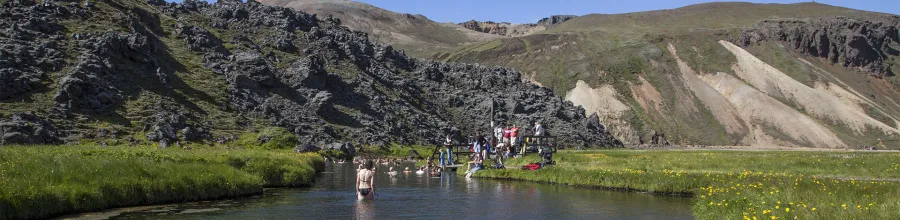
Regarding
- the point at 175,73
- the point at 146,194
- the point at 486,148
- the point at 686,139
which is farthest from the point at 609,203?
the point at 686,139

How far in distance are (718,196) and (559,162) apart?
3400 centimetres

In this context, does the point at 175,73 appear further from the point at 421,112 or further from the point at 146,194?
the point at 146,194

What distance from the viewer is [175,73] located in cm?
11700

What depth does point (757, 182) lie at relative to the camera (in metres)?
38.8

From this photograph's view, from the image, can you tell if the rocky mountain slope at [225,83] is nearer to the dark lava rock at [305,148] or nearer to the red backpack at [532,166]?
the dark lava rock at [305,148]

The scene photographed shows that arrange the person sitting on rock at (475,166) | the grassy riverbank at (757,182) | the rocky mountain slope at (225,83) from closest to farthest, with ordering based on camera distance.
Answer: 1. the grassy riverbank at (757,182)
2. the person sitting on rock at (475,166)
3. the rocky mountain slope at (225,83)

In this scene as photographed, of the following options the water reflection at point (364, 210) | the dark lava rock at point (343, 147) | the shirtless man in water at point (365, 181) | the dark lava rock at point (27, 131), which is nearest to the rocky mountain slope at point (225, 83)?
the dark lava rock at point (27, 131)

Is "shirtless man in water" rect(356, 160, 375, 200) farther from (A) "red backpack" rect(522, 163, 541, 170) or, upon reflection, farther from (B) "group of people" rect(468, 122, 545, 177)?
(B) "group of people" rect(468, 122, 545, 177)

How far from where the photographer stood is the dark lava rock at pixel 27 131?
255 ft

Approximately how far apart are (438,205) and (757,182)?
55.1 ft

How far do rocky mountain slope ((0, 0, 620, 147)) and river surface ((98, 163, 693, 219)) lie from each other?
3967 cm

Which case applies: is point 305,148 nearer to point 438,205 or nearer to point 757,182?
point 438,205

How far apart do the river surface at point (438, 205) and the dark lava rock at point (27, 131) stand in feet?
149

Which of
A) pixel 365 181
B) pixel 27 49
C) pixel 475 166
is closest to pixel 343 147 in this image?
pixel 27 49
